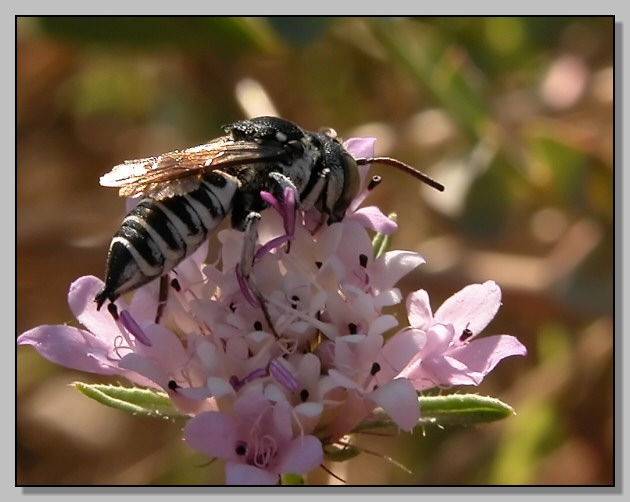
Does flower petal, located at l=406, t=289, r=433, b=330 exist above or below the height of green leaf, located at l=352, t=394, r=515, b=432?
above

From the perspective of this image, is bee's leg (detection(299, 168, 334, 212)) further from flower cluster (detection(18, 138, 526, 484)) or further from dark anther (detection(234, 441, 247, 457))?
dark anther (detection(234, 441, 247, 457))

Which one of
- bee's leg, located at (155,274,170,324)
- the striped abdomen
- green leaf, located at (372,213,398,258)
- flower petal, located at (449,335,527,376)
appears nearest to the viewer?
the striped abdomen

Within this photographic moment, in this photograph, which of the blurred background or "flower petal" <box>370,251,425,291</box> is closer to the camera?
"flower petal" <box>370,251,425,291</box>

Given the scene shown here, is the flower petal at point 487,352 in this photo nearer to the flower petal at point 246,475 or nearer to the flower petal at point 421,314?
the flower petal at point 421,314

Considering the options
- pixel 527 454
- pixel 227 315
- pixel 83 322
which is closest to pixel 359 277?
pixel 227 315

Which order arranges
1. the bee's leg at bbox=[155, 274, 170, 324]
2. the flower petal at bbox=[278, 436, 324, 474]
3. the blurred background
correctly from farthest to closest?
the blurred background
the bee's leg at bbox=[155, 274, 170, 324]
the flower petal at bbox=[278, 436, 324, 474]

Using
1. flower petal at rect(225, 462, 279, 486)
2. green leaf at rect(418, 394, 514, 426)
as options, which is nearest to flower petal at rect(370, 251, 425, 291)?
green leaf at rect(418, 394, 514, 426)
